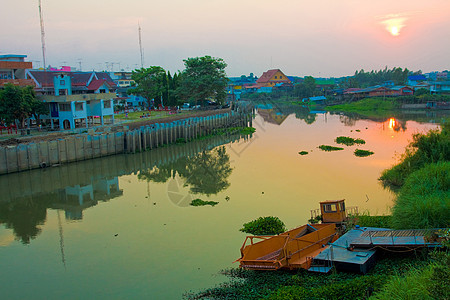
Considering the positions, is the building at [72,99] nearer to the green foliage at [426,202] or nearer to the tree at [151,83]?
the tree at [151,83]

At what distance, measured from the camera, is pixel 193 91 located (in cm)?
6366

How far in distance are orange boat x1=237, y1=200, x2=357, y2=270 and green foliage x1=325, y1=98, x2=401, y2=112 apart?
76.1m

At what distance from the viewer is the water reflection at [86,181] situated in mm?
22812

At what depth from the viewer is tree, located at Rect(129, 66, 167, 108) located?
66938mm

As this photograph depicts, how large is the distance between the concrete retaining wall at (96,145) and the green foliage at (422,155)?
2426cm

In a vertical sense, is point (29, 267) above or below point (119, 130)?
below

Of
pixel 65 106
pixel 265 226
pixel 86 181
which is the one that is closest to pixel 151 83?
pixel 65 106

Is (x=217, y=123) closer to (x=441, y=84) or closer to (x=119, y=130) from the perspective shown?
(x=119, y=130)

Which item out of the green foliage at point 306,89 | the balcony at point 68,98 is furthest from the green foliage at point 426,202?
the green foliage at point 306,89

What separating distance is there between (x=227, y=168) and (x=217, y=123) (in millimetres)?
23599

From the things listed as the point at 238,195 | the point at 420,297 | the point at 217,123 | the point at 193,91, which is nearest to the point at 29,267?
the point at 238,195

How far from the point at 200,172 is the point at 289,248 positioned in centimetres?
1825

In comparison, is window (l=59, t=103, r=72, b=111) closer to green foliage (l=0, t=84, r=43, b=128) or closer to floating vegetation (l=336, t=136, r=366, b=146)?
green foliage (l=0, t=84, r=43, b=128)

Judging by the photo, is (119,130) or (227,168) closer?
(227,168)
